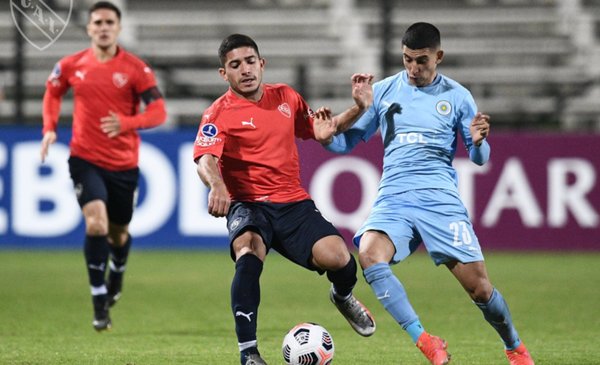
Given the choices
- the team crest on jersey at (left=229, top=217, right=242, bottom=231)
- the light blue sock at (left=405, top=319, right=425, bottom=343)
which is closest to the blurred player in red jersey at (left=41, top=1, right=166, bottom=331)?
the team crest on jersey at (left=229, top=217, right=242, bottom=231)

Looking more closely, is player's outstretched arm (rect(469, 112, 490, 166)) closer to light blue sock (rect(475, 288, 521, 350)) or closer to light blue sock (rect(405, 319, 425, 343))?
light blue sock (rect(475, 288, 521, 350))

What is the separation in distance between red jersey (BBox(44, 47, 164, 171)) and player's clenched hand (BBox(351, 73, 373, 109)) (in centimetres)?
297

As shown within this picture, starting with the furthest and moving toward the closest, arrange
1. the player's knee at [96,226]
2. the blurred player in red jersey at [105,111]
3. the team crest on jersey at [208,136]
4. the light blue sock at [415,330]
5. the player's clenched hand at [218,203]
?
the blurred player in red jersey at [105,111]
the player's knee at [96,226]
the team crest on jersey at [208,136]
the light blue sock at [415,330]
the player's clenched hand at [218,203]

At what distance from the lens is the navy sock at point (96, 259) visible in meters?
8.55

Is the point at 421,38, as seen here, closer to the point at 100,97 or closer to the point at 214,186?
the point at 214,186

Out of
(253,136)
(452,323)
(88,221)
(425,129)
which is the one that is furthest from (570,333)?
(88,221)

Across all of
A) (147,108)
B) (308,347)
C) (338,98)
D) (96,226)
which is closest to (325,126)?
(308,347)

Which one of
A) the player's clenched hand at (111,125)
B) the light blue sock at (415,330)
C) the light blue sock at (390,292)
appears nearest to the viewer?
the light blue sock at (415,330)

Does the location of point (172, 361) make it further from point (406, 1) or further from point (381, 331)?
point (406, 1)

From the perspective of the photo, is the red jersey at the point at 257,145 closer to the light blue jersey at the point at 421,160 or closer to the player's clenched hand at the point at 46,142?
the light blue jersey at the point at 421,160

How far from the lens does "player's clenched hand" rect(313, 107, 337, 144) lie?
6516mm

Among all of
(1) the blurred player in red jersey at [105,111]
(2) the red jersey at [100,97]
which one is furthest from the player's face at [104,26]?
(2) the red jersey at [100,97]

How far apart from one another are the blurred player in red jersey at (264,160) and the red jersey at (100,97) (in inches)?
97.0

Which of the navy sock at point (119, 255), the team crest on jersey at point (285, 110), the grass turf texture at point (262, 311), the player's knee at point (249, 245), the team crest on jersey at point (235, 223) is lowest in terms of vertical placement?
the grass turf texture at point (262, 311)
